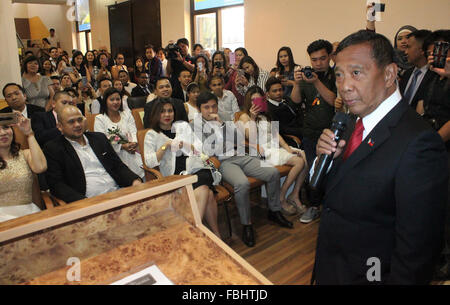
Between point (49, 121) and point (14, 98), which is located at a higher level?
point (14, 98)

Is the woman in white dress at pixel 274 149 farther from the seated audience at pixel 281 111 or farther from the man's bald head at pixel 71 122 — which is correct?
the man's bald head at pixel 71 122

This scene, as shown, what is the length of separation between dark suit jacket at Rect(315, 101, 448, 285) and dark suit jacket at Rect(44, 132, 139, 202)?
1.88 metres

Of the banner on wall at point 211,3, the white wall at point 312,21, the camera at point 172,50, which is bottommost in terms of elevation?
the camera at point 172,50

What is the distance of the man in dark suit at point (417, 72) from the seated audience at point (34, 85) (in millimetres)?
4744

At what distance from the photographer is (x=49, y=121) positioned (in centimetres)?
365

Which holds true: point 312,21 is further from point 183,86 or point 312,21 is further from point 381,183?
point 381,183

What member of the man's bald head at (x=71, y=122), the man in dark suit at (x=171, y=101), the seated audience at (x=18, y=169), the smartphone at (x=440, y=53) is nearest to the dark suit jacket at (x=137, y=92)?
the man in dark suit at (x=171, y=101)

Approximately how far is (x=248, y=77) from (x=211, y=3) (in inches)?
158

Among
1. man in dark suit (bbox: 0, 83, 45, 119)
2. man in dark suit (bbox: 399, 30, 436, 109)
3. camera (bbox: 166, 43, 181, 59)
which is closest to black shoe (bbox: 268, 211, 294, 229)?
man in dark suit (bbox: 399, 30, 436, 109)

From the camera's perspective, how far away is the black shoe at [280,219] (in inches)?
125

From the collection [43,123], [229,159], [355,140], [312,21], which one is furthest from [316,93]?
[312,21]

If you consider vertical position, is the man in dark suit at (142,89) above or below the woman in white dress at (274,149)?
above
